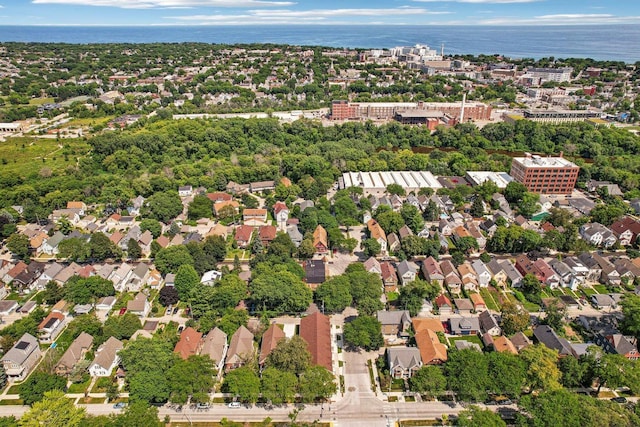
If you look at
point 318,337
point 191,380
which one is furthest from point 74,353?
point 318,337

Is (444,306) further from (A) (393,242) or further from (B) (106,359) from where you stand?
(B) (106,359)

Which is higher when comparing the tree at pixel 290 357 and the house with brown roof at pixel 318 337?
the tree at pixel 290 357

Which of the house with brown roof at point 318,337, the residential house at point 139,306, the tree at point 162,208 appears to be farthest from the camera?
the tree at point 162,208

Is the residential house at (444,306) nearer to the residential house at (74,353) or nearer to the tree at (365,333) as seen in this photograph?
the tree at (365,333)

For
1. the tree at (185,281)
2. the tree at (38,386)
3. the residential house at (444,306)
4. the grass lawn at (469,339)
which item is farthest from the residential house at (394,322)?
the tree at (38,386)

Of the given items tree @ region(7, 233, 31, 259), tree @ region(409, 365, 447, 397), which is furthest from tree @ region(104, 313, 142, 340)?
tree @ region(409, 365, 447, 397)

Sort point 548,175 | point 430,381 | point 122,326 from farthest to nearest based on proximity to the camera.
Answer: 1. point 548,175
2. point 122,326
3. point 430,381

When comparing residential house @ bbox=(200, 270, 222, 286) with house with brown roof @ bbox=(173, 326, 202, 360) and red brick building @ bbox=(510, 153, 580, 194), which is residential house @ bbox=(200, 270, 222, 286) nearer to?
house with brown roof @ bbox=(173, 326, 202, 360)
